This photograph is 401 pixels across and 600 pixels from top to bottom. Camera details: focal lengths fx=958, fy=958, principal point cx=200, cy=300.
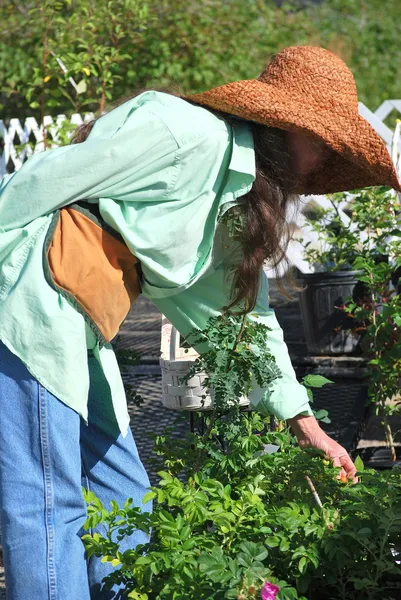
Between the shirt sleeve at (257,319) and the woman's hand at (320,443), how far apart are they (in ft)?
0.09

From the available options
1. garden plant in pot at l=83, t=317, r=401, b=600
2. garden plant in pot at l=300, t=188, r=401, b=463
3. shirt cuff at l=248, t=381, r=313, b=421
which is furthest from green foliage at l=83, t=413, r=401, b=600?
garden plant in pot at l=300, t=188, r=401, b=463

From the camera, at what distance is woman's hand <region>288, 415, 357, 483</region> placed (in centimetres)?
221

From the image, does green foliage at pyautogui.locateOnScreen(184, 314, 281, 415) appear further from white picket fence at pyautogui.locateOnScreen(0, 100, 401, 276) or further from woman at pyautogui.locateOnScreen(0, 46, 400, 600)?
white picket fence at pyautogui.locateOnScreen(0, 100, 401, 276)

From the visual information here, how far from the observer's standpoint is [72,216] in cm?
194

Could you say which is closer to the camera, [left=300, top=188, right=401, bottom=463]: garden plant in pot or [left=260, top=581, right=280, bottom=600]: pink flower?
[left=260, top=581, right=280, bottom=600]: pink flower

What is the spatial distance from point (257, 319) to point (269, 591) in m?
0.87

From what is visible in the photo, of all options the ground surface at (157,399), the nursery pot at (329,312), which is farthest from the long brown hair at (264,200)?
the nursery pot at (329,312)

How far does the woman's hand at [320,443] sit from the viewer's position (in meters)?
2.21

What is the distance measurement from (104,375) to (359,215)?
2320 millimetres

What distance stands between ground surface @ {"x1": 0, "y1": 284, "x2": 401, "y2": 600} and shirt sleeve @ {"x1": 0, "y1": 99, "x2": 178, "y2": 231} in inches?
41.0

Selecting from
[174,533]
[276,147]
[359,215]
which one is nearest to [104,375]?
[174,533]

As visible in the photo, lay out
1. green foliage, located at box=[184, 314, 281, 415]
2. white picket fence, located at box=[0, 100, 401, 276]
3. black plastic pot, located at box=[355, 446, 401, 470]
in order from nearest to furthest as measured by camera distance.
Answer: green foliage, located at box=[184, 314, 281, 415], black plastic pot, located at box=[355, 446, 401, 470], white picket fence, located at box=[0, 100, 401, 276]

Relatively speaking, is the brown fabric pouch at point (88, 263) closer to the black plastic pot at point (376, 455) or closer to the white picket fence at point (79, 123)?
the black plastic pot at point (376, 455)

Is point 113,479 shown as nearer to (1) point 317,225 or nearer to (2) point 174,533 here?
(2) point 174,533
